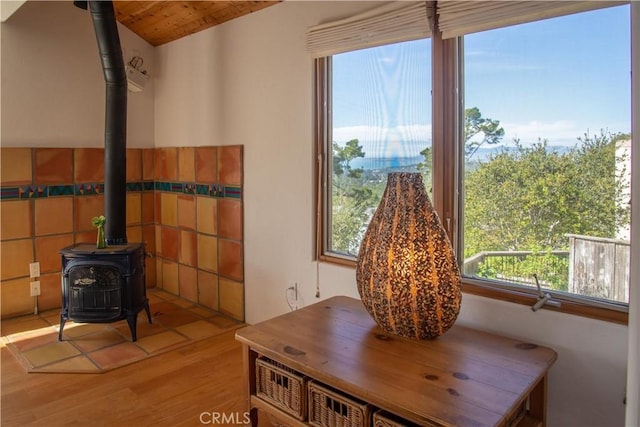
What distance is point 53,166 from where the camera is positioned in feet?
11.6

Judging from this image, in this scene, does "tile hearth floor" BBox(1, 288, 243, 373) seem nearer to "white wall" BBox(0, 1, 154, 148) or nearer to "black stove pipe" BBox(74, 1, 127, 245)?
"black stove pipe" BBox(74, 1, 127, 245)

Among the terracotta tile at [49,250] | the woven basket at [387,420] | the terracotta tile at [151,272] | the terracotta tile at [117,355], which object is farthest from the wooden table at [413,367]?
the terracotta tile at [151,272]

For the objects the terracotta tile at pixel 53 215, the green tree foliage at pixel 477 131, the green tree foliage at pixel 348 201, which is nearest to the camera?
the green tree foliage at pixel 477 131

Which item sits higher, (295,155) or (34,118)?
(34,118)

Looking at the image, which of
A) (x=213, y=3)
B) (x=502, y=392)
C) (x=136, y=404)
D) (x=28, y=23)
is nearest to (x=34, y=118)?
(x=28, y=23)

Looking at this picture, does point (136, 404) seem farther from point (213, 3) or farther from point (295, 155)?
point (213, 3)

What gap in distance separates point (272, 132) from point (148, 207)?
5.51ft

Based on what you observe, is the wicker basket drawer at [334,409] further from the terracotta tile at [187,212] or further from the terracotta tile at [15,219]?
the terracotta tile at [15,219]

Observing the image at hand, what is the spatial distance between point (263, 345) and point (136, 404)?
36.4 inches

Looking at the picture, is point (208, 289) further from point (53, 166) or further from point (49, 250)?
point (53, 166)

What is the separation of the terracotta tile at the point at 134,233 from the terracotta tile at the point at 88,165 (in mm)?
480

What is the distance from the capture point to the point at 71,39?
3.57 meters

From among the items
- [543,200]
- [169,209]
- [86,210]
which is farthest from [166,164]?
[543,200]

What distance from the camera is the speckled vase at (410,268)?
170cm
